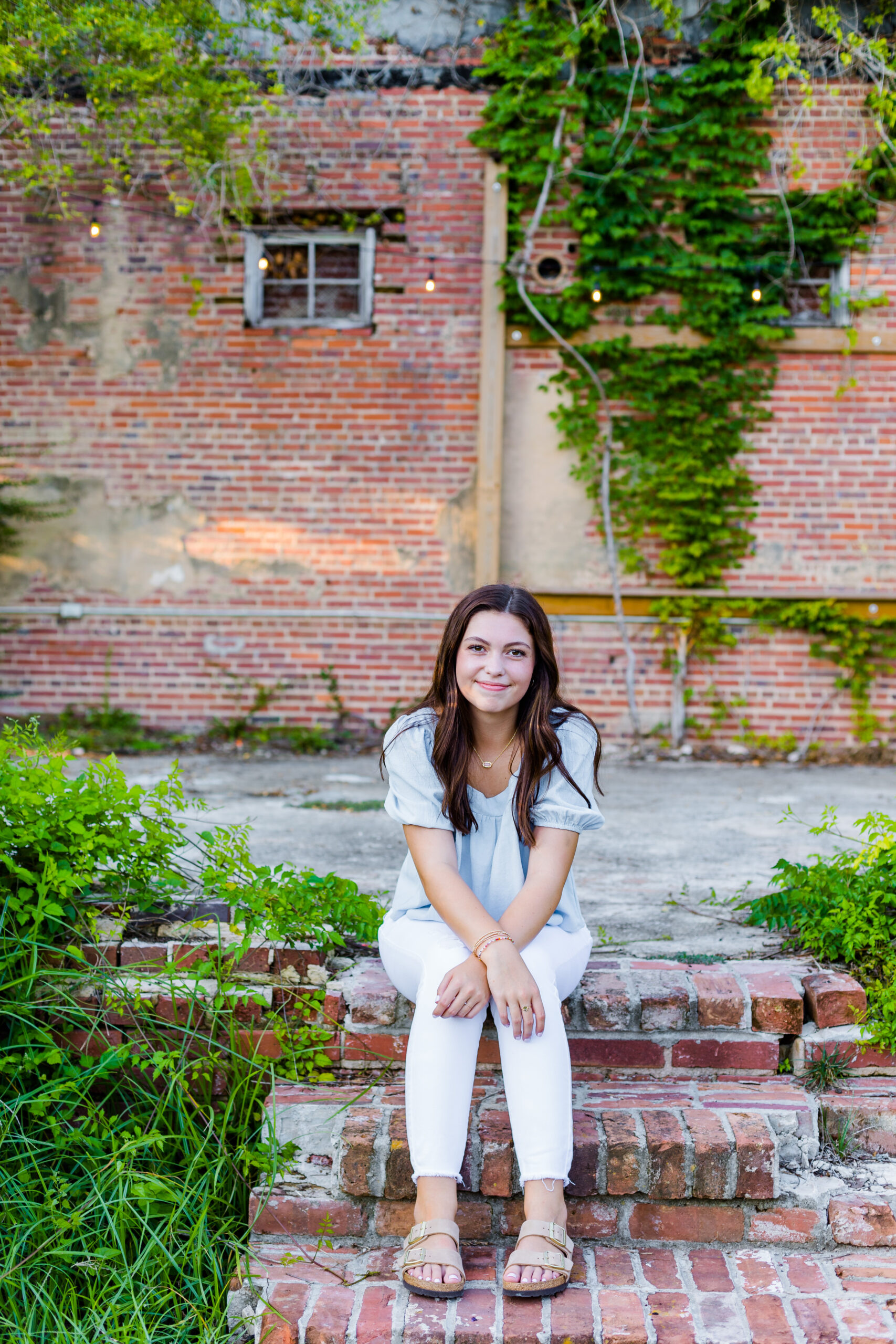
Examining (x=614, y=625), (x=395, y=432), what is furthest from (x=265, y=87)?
(x=614, y=625)

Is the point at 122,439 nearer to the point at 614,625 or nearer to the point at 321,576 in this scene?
the point at 321,576

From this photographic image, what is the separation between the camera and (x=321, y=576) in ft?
21.1

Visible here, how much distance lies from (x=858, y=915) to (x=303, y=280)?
5419 millimetres

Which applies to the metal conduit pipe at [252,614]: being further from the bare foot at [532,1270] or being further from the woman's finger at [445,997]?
the bare foot at [532,1270]

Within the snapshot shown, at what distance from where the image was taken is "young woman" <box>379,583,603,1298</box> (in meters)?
1.79

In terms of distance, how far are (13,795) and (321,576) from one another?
430cm

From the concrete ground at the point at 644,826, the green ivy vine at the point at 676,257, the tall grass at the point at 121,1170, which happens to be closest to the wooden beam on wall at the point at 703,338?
the green ivy vine at the point at 676,257

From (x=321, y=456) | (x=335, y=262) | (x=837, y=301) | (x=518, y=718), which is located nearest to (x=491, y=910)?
(x=518, y=718)

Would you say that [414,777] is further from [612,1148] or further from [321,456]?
[321,456]

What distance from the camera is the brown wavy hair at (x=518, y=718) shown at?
2145mm

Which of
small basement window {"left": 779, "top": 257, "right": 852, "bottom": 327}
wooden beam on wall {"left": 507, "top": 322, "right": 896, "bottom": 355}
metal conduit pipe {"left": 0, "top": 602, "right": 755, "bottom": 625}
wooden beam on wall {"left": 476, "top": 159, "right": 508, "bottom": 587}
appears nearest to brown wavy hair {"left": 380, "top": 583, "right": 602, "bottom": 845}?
wooden beam on wall {"left": 476, "top": 159, "right": 508, "bottom": 587}

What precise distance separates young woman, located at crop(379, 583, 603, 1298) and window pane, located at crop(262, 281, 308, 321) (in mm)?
4818

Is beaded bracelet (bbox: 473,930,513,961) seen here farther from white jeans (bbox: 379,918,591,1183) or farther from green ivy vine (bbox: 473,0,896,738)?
green ivy vine (bbox: 473,0,896,738)

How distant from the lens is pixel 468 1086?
1.84 meters
